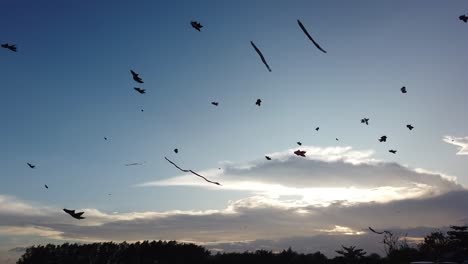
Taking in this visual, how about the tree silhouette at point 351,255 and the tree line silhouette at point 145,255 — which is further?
the tree line silhouette at point 145,255

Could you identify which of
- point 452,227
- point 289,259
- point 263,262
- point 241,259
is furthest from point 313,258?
point 452,227

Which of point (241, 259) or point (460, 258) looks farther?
point (241, 259)

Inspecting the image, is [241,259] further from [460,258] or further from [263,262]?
[460,258]

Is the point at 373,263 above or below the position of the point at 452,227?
below

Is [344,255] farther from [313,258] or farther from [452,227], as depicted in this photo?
[313,258]

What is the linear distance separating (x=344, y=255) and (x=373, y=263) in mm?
11248

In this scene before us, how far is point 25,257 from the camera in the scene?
55.8 m

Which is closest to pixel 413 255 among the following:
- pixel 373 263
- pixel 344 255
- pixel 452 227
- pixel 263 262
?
pixel 373 263

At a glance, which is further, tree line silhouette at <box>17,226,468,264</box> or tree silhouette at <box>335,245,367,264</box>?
tree line silhouette at <box>17,226,468,264</box>

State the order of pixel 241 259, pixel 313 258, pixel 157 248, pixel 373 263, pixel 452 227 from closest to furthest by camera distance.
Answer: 1. pixel 452 227
2. pixel 373 263
3. pixel 313 258
4. pixel 241 259
5. pixel 157 248

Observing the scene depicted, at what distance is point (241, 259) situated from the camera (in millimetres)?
57438

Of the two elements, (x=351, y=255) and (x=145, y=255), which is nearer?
(x=351, y=255)

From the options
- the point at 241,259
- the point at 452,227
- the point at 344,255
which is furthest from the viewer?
the point at 241,259

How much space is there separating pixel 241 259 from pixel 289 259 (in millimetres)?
7132
